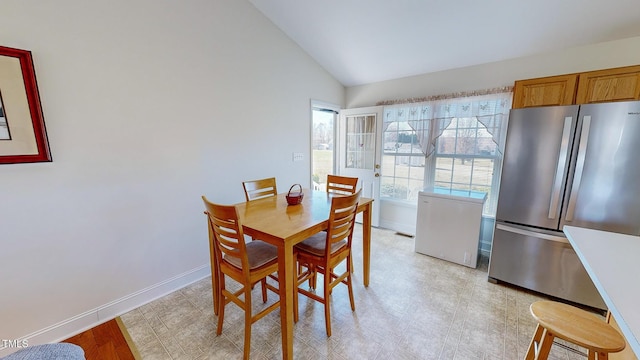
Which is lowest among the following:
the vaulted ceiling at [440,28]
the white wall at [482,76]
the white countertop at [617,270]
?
the white countertop at [617,270]

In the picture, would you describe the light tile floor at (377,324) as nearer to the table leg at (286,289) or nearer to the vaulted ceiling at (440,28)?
the table leg at (286,289)

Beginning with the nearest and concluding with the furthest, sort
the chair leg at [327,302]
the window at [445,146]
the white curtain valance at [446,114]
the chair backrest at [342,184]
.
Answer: the chair leg at [327,302] → the chair backrest at [342,184] → the white curtain valance at [446,114] → the window at [445,146]

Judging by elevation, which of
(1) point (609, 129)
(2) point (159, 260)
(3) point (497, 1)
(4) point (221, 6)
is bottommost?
(2) point (159, 260)

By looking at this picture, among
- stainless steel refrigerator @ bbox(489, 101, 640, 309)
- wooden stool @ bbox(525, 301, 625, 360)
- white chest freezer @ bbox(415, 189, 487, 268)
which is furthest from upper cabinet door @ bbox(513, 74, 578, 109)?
wooden stool @ bbox(525, 301, 625, 360)

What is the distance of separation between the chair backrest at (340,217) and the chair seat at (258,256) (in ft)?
1.29

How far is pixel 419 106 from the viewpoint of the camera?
3291mm

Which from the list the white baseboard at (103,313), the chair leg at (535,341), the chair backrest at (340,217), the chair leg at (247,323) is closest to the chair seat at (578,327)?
the chair leg at (535,341)

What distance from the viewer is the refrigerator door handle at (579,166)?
6.11 ft

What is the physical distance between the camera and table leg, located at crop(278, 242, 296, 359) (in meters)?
1.40

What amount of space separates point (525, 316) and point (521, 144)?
142 cm

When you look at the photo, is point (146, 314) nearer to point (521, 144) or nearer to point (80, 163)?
point (80, 163)

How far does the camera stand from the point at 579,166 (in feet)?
6.25

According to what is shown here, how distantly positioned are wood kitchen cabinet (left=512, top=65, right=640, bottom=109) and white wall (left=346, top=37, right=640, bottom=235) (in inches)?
20.7

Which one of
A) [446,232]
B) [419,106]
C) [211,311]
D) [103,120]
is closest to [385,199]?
[446,232]
